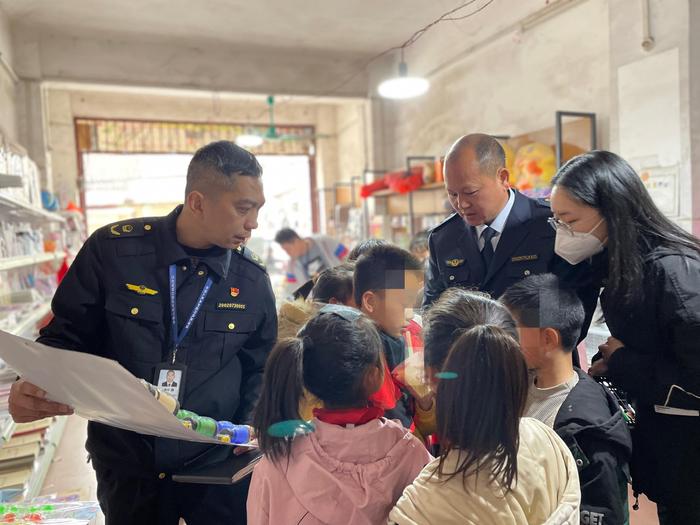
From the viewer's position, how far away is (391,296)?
50.0 inches

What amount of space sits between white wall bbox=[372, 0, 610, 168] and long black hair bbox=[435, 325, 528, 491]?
2.25 metres

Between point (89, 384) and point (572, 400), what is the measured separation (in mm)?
1015

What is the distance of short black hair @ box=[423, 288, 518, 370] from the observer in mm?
988

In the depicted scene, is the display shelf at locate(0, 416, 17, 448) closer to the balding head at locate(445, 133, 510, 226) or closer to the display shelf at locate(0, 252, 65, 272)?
the display shelf at locate(0, 252, 65, 272)

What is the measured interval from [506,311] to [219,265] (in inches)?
30.0

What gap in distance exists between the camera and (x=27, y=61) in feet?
17.7

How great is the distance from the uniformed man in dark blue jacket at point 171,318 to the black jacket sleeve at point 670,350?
949 mm

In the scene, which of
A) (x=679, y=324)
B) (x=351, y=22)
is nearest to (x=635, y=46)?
(x=351, y=22)

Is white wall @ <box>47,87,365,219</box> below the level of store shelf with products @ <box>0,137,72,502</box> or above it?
above

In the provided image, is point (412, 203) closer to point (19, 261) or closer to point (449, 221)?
point (19, 261)

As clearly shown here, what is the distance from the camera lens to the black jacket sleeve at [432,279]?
155 centimetres

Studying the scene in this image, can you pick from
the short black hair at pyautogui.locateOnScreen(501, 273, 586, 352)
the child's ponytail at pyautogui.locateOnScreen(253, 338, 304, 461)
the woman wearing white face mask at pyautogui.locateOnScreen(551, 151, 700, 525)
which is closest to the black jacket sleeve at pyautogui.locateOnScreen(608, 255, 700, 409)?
the woman wearing white face mask at pyautogui.locateOnScreen(551, 151, 700, 525)

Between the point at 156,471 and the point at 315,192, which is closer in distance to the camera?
the point at 156,471

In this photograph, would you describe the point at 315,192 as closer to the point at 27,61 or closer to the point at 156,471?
the point at 27,61
